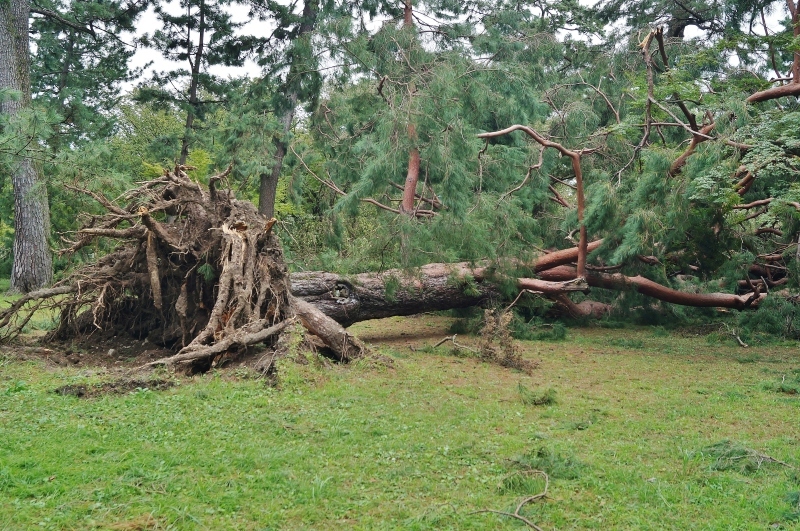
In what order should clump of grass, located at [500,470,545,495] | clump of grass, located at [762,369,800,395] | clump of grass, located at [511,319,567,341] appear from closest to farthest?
clump of grass, located at [500,470,545,495]
clump of grass, located at [762,369,800,395]
clump of grass, located at [511,319,567,341]

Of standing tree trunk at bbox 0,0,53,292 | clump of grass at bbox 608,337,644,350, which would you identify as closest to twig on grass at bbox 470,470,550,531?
clump of grass at bbox 608,337,644,350

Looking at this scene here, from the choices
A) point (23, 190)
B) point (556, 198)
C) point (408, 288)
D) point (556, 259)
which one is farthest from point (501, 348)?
point (23, 190)

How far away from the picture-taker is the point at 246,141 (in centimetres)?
1471

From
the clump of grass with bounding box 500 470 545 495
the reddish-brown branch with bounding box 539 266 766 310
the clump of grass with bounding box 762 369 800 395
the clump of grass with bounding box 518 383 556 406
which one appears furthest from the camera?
the reddish-brown branch with bounding box 539 266 766 310

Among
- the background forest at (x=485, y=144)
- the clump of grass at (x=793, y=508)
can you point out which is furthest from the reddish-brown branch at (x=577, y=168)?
the clump of grass at (x=793, y=508)

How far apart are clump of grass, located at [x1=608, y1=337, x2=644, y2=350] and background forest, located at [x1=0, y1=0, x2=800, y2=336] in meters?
1.10

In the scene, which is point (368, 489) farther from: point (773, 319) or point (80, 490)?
point (773, 319)

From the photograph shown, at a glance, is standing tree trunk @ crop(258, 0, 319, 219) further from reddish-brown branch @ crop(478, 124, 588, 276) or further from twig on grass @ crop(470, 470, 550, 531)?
twig on grass @ crop(470, 470, 550, 531)

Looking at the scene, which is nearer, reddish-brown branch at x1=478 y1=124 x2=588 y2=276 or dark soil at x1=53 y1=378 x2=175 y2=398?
dark soil at x1=53 y1=378 x2=175 y2=398

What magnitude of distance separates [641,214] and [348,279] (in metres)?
3.94

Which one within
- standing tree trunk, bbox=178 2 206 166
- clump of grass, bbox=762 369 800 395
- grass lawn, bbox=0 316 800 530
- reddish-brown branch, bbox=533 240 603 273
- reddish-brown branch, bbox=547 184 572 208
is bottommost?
clump of grass, bbox=762 369 800 395

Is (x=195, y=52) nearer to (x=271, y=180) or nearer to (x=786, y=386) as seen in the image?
(x=271, y=180)

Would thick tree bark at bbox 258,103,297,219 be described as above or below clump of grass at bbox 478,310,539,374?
above

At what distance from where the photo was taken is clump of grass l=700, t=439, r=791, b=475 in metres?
4.27
